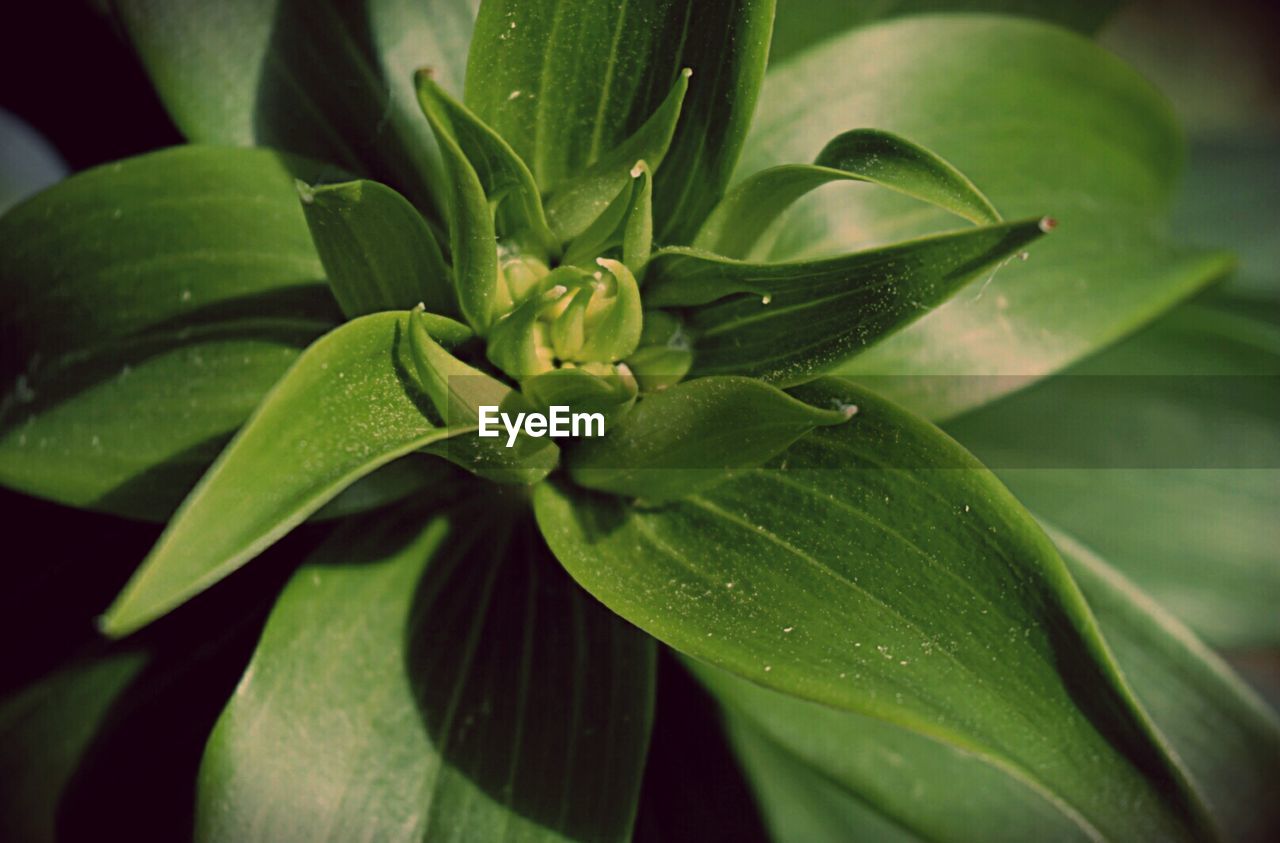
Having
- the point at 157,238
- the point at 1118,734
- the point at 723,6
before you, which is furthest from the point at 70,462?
the point at 1118,734

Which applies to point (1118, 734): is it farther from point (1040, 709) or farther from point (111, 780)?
point (111, 780)

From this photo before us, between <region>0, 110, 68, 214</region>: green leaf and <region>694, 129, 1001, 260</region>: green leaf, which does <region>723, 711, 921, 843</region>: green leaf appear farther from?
<region>0, 110, 68, 214</region>: green leaf

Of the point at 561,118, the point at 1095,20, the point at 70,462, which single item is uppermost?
the point at 1095,20

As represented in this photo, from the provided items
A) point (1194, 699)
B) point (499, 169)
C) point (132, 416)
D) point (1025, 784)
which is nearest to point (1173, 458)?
point (1194, 699)

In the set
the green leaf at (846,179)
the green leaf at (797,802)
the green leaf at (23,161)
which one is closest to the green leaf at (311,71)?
the green leaf at (846,179)

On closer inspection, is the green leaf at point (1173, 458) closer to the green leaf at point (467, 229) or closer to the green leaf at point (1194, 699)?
the green leaf at point (1194, 699)

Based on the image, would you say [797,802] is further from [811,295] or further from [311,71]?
[311,71]
